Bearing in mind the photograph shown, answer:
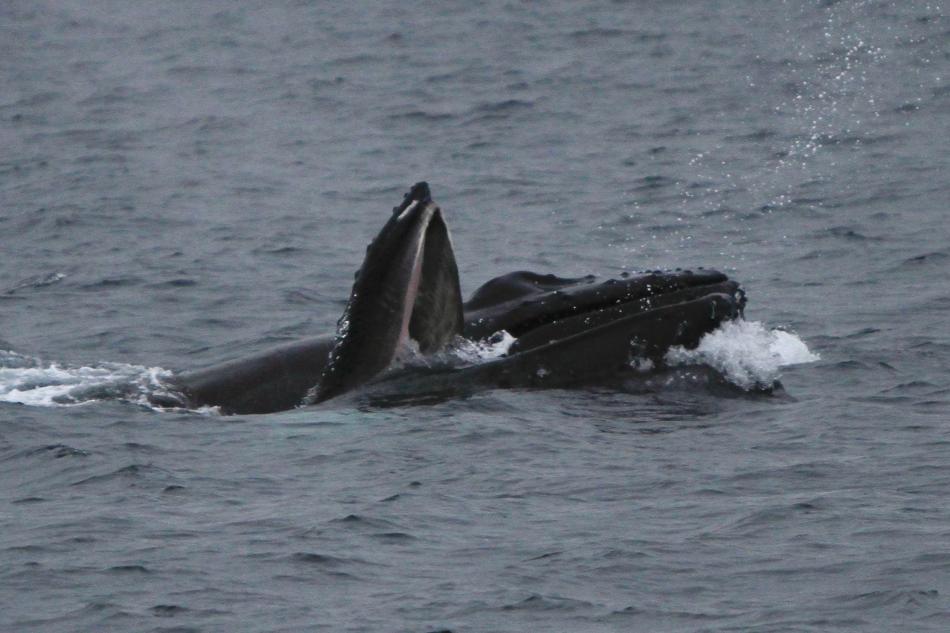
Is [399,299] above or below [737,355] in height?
above

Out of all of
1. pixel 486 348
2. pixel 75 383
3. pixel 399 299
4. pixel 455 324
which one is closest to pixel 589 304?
pixel 486 348

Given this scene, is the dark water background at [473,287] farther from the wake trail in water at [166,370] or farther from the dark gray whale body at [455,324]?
the dark gray whale body at [455,324]

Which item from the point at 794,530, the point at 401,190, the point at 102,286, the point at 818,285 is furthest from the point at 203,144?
the point at 794,530

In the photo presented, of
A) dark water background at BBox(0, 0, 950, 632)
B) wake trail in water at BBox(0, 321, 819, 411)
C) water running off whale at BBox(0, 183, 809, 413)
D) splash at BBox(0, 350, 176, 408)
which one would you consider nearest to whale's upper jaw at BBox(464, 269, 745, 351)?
water running off whale at BBox(0, 183, 809, 413)

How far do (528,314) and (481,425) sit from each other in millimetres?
1218

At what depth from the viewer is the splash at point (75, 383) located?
14.5m

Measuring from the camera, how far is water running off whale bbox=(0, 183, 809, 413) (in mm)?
13008

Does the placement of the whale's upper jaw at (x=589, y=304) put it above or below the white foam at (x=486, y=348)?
above

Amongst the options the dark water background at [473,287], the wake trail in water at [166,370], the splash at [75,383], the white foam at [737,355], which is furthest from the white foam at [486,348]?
the splash at [75,383]

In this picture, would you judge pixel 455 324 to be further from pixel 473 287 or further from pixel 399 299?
pixel 473 287

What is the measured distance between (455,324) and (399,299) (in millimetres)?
583

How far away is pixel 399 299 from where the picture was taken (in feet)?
42.4

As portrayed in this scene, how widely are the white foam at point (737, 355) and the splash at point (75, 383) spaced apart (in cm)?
404

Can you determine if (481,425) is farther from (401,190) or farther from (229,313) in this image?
(401,190)
